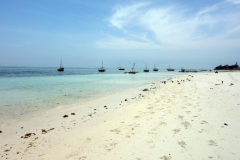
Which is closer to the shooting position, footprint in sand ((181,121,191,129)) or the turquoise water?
footprint in sand ((181,121,191,129))

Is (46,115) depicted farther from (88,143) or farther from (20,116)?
(88,143)

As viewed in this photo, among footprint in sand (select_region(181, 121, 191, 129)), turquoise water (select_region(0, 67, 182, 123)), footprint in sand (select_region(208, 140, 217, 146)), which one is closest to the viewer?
footprint in sand (select_region(208, 140, 217, 146))

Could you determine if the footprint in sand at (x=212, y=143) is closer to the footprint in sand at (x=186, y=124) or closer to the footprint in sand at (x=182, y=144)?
the footprint in sand at (x=182, y=144)

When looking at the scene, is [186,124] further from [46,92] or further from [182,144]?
[46,92]

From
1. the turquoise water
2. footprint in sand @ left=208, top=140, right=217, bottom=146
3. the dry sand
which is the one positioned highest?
footprint in sand @ left=208, top=140, right=217, bottom=146

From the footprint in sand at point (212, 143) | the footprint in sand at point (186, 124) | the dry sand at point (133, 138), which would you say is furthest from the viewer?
the footprint in sand at point (186, 124)

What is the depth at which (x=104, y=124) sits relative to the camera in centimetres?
582

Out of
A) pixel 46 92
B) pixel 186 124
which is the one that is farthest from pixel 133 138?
pixel 46 92

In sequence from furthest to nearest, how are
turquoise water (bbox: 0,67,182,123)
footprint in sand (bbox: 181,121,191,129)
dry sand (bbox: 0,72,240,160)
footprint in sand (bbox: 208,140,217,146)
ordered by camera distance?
1. turquoise water (bbox: 0,67,182,123)
2. footprint in sand (bbox: 181,121,191,129)
3. footprint in sand (bbox: 208,140,217,146)
4. dry sand (bbox: 0,72,240,160)

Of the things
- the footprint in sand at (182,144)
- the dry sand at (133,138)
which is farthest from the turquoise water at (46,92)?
the footprint in sand at (182,144)

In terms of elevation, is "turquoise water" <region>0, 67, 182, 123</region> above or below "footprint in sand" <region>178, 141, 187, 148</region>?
below

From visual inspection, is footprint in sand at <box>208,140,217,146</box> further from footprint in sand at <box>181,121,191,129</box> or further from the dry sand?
footprint in sand at <box>181,121,191,129</box>

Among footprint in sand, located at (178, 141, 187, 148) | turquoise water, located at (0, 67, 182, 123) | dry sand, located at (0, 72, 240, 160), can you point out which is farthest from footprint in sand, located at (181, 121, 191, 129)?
turquoise water, located at (0, 67, 182, 123)

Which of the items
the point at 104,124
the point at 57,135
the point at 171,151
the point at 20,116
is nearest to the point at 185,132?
the point at 171,151
